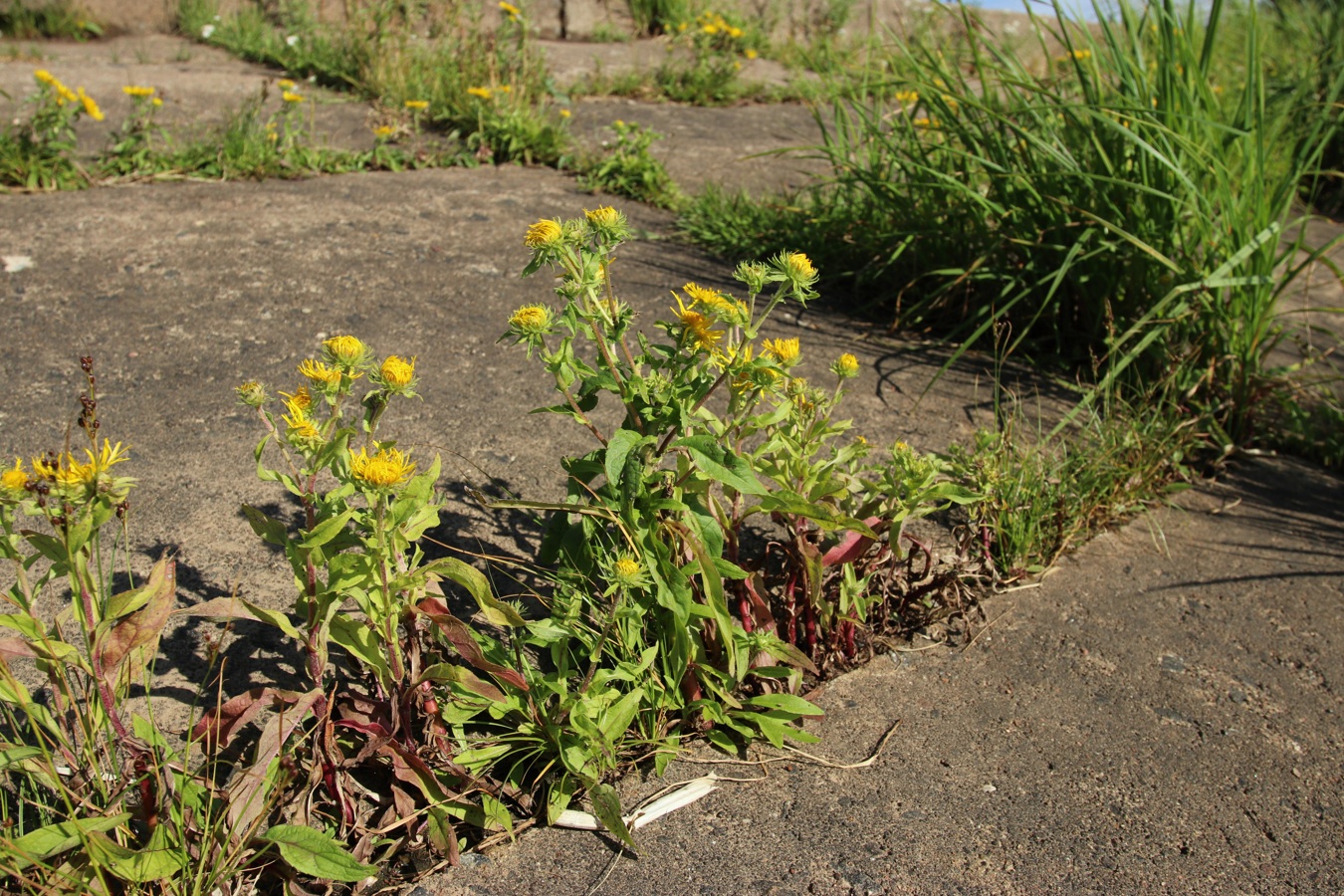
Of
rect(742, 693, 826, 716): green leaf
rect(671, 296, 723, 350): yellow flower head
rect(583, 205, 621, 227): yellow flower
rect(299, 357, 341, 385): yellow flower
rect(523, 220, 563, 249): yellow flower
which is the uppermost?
rect(583, 205, 621, 227): yellow flower

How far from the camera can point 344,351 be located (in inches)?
63.1

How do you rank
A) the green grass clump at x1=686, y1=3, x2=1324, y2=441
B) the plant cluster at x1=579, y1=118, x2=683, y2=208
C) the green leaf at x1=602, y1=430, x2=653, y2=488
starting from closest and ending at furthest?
1. the green leaf at x1=602, y1=430, x2=653, y2=488
2. the green grass clump at x1=686, y1=3, x2=1324, y2=441
3. the plant cluster at x1=579, y1=118, x2=683, y2=208

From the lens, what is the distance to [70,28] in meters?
5.90

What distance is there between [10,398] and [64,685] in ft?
4.31

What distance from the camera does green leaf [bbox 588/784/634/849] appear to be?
165 cm

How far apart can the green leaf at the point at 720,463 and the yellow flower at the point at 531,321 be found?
0.94 ft

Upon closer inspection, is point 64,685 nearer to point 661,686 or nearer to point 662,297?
point 661,686

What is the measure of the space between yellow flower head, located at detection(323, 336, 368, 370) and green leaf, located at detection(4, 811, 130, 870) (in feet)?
2.21

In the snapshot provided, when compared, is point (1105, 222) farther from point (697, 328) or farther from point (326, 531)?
point (326, 531)

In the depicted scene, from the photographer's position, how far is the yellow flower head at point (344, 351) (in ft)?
5.24

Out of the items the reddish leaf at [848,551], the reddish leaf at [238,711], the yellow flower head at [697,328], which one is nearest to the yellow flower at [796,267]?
the yellow flower head at [697,328]

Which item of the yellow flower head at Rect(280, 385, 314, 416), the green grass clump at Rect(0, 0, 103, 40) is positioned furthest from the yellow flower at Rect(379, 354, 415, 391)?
the green grass clump at Rect(0, 0, 103, 40)

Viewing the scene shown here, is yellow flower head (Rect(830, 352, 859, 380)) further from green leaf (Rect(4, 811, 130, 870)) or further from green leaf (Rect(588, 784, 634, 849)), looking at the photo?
green leaf (Rect(4, 811, 130, 870))

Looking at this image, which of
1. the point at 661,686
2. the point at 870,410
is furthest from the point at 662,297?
the point at 661,686
